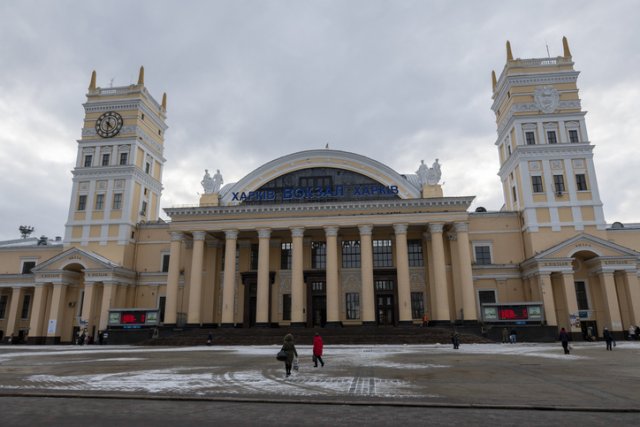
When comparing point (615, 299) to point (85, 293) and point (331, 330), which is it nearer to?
point (331, 330)

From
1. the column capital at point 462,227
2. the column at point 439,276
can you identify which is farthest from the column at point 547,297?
the column at point 439,276

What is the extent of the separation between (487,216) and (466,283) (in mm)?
9765

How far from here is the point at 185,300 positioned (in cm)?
4559

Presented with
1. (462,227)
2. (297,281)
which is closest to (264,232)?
(297,281)

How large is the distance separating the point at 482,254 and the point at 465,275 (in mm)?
6909

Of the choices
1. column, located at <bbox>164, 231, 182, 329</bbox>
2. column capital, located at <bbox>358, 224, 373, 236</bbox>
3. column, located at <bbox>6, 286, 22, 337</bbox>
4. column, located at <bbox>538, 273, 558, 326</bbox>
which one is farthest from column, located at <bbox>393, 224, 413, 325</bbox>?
column, located at <bbox>6, 286, 22, 337</bbox>

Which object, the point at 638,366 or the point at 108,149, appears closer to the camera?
the point at 638,366

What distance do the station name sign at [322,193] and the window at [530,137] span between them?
14.8 meters

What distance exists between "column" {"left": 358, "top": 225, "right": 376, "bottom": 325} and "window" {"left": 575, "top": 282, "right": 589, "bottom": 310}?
64.0 feet

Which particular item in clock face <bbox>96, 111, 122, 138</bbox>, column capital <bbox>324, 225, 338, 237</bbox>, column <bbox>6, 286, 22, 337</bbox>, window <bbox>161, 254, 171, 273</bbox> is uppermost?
clock face <bbox>96, 111, 122, 138</bbox>

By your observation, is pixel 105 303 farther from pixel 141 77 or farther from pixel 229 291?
pixel 141 77

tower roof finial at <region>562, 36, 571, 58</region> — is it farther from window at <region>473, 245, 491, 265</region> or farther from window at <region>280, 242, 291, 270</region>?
window at <region>280, 242, 291, 270</region>

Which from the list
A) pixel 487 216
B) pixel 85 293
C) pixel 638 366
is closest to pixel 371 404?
pixel 638 366

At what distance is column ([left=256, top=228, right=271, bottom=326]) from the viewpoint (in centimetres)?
4103
